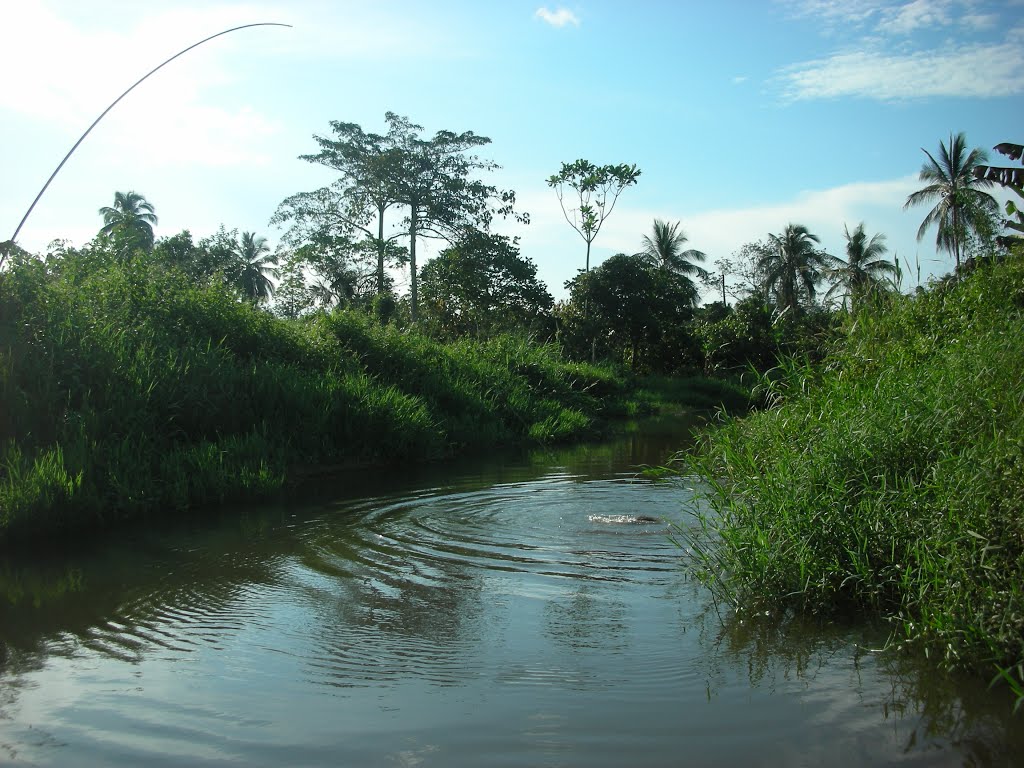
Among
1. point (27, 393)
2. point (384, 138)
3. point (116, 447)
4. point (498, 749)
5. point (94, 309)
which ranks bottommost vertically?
point (498, 749)

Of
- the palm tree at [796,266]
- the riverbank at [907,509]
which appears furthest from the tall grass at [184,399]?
the palm tree at [796,266]

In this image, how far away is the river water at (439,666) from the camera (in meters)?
3.22

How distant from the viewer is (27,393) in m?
A: 8.62

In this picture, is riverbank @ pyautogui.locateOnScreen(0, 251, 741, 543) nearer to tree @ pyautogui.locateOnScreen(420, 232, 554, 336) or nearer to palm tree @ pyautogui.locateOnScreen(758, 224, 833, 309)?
tree @ pyautogui.locateOnScreen(420, 232, 554, 336)

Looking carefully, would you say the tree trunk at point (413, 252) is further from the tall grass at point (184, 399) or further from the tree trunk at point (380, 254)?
the tall grass at point (184, 399)

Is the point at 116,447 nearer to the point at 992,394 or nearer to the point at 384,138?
the point at 992,394

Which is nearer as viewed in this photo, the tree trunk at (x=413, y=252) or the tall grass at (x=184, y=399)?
the tall grass at (x=184, y=399)

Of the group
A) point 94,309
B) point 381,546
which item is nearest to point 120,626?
point 381,546

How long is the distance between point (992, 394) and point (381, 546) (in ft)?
14.5

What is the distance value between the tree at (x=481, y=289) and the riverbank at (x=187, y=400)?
11456mm

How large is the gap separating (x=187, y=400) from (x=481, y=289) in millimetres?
19613

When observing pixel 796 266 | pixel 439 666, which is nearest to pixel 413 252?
pixel 796 266

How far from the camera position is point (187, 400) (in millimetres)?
10094

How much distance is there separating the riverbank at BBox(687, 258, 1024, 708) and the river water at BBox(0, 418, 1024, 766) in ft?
0.69
